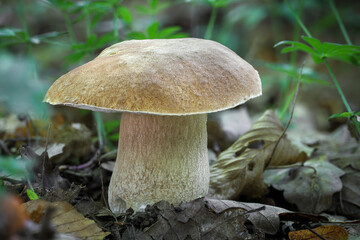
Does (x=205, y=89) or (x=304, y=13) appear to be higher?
(x=304, y=13)

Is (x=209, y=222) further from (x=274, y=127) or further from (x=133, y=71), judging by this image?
(x=274, y=127)

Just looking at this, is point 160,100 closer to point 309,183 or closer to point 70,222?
point 70,222

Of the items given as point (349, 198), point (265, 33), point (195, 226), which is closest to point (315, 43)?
point (349, 198)

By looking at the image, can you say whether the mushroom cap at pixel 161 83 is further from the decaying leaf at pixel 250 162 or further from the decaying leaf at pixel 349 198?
the decaying leaf at pixel 349 198

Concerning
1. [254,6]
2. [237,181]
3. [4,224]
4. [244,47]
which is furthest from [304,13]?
[4,224]

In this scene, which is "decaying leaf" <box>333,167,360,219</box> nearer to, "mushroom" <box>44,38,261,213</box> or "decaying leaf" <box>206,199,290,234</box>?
"decaying leaf" <box>206,199,290,234</box>

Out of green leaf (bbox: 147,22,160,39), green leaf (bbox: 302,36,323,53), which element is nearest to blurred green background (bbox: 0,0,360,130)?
green leaf (bbox: 147,22,160,39)

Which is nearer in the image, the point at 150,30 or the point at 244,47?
the point at 150,30
